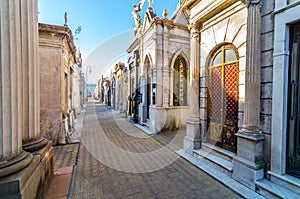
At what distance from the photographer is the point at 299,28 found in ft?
7.97

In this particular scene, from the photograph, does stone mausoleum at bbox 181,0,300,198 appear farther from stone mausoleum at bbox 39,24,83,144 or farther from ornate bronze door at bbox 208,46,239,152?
stone mausoleum at bbox 39,24,83,144

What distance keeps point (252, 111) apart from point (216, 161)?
4.77 feet

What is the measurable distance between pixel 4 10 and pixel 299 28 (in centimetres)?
427

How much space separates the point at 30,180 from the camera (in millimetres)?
1970

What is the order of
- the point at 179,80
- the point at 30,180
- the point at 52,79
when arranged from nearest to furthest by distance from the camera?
the point at 30,180 < the point at 52,79 < the point at 179,80

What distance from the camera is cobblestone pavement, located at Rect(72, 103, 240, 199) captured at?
269 cm

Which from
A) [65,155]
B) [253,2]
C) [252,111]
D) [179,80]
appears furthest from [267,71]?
[65,155]

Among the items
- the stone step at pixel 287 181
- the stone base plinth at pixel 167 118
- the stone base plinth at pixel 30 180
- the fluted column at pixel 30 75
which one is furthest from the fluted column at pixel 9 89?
the stone base plinth at pixel 167 118

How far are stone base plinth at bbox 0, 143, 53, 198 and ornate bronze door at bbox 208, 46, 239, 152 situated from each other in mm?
3876

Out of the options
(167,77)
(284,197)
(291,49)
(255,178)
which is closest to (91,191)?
(255,178)

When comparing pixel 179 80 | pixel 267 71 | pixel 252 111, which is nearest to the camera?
pixel 267 71

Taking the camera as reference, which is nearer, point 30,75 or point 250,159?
point 30,75

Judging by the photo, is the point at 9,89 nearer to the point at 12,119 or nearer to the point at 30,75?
the point at 12,119

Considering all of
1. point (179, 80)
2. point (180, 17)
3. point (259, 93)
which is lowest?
point (259, 93)
